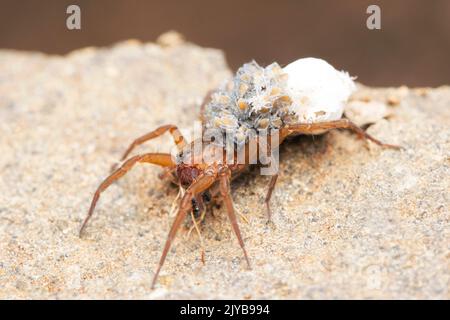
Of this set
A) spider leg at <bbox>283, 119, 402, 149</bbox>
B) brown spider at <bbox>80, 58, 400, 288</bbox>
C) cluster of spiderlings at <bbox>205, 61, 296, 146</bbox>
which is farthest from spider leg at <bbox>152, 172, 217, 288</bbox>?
spider leg at <bbox>283, 119, 402, 149</bbox>

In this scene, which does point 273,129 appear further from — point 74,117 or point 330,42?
point 330,42

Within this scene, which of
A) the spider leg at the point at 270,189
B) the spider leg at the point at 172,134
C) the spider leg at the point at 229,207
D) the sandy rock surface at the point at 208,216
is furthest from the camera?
the spider leg at the point at 172,134

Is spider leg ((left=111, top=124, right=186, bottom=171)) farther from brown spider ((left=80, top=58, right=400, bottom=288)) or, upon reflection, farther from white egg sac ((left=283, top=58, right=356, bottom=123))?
white egg sac ((left=283, top=58, right=356, bottom=123))

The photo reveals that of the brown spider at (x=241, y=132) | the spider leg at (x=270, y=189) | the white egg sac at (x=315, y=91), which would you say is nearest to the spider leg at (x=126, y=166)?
the brown spider at (x=241, y=132)

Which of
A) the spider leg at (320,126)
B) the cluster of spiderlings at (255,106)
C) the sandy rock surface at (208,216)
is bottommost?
the sandy rock surface at (208,216)

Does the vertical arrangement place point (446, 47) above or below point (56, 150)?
above

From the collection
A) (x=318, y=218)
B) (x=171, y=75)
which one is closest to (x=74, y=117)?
(x=171, y=75)

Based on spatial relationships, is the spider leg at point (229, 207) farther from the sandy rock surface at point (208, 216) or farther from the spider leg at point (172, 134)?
the spider leg at point (172, 134)
